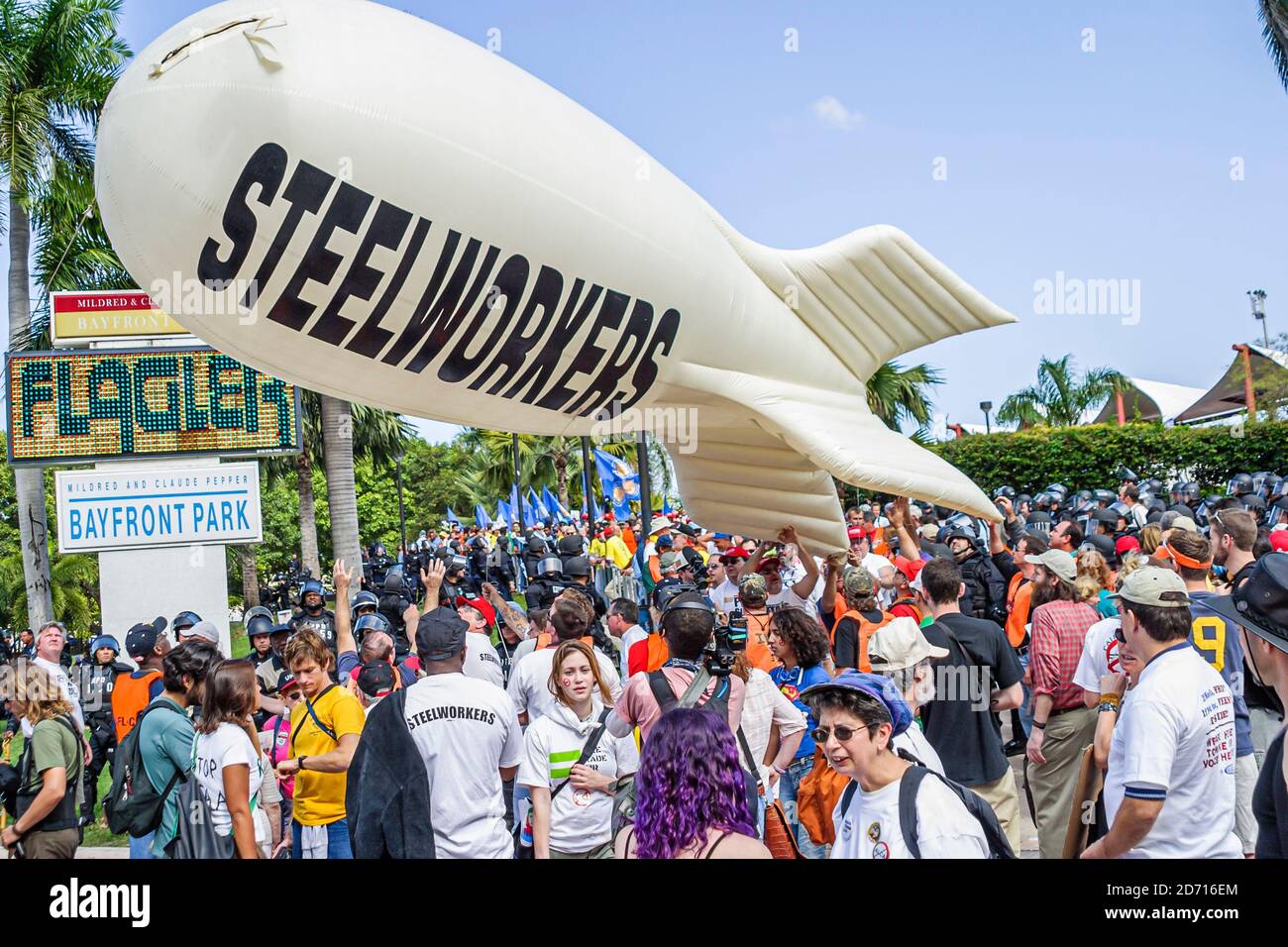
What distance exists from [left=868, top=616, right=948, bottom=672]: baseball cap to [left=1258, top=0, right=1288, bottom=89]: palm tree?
2432 cm

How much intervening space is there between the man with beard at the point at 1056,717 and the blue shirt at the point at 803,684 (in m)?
1.28

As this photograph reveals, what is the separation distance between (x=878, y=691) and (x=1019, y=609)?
17.7 feet

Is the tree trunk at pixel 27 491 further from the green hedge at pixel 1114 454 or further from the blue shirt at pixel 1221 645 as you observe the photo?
the green hedge at pixel 1114 454

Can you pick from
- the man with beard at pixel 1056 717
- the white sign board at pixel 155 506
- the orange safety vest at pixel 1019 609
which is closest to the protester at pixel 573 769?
the man with beard at pixel 1056 717

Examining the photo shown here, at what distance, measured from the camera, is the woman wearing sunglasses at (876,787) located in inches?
122

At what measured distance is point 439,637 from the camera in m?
4.71

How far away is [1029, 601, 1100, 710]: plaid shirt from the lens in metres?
6.02

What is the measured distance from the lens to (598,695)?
583 centimetres

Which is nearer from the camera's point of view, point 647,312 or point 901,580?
point 647,312

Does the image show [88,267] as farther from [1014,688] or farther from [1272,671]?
[1272,671]

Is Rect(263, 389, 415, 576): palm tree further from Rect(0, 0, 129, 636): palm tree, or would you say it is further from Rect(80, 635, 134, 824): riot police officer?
Rect(80, 635, 134, 824): riot police officer

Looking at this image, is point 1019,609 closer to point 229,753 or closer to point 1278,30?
point 229,753
